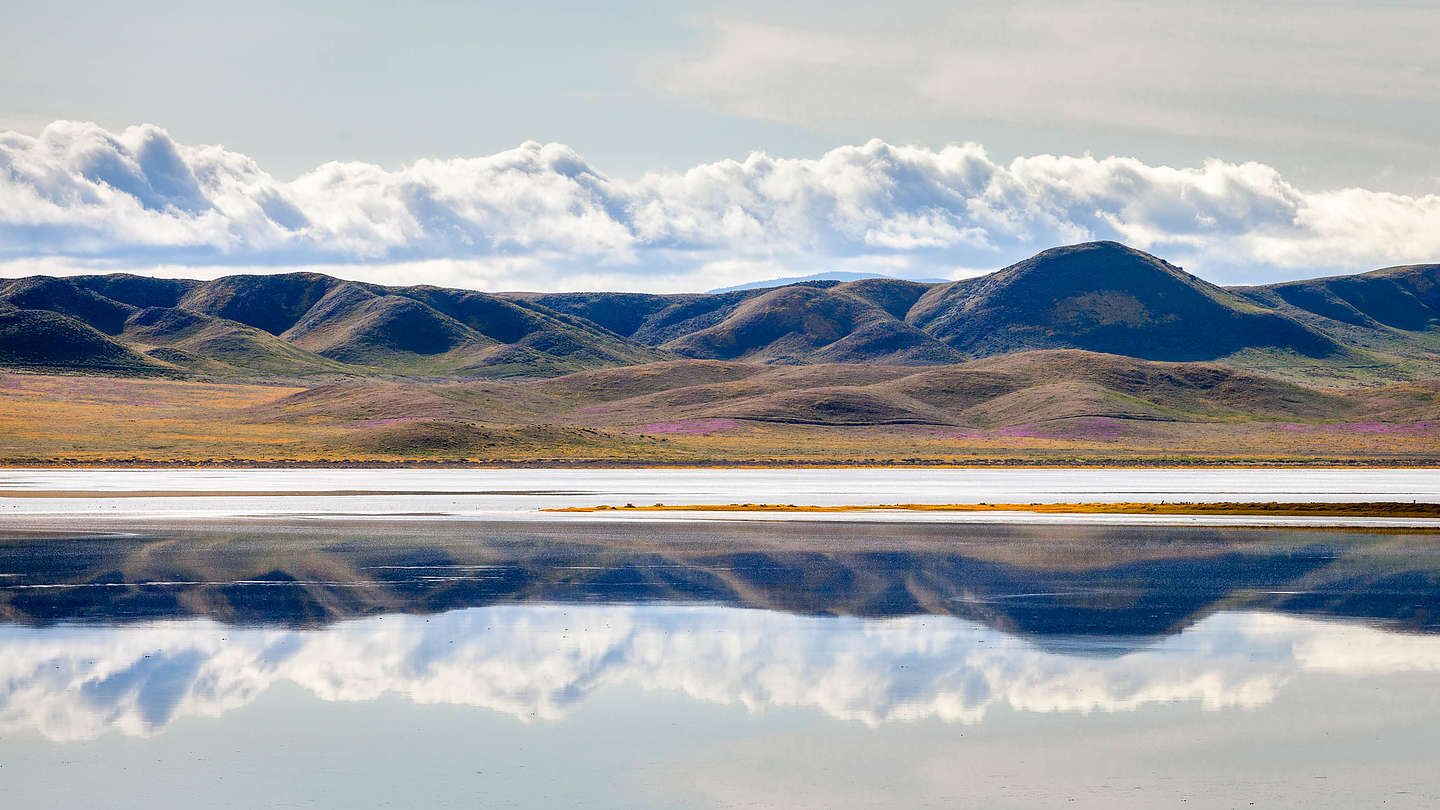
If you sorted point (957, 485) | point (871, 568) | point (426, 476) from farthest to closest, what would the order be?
point (426, 476) < point (957, 485) < point (871, 568)

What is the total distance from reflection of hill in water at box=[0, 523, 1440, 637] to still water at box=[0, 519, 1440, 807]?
16cm

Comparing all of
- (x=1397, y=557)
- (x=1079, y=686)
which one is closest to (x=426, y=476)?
(x=1397, y=557)

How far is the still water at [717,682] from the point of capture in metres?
12.7

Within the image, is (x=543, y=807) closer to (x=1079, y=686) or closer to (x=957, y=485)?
(x=1079, y=686)

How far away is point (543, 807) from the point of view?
38.8 ft

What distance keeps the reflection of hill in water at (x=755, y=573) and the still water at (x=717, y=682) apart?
162mm

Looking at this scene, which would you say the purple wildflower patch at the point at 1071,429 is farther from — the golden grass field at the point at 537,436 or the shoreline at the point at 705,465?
the shoreline at the point at 705,465

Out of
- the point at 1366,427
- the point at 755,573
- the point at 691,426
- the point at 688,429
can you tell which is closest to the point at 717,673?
the point at 755,573

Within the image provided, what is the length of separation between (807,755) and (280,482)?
6214 cm

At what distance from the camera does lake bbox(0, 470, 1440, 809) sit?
1280 centimetres

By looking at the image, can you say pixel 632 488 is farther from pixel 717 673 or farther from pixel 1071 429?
pixel 1071 429

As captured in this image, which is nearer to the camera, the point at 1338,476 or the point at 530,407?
the point at 1338,476

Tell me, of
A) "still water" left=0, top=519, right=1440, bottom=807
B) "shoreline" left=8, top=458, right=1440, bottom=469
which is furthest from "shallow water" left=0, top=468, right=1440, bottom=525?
"still water" left=0, top=519, right=1440, bottom=807

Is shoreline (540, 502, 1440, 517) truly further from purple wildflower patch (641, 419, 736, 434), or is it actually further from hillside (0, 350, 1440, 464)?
purple wildflower patch (641, 419, 736, 434)
